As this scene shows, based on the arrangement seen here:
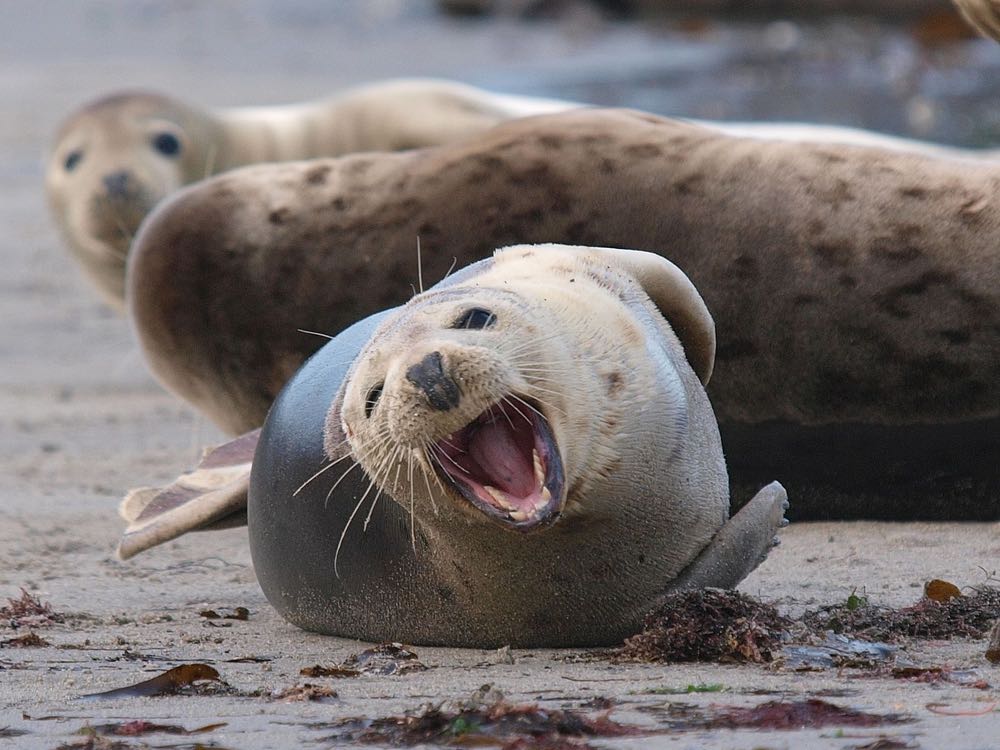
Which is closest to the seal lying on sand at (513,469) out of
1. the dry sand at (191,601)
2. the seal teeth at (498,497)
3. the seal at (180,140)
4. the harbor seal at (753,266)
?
the seal teeth at (498,497)

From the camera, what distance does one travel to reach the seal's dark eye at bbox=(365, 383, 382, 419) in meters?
3.45

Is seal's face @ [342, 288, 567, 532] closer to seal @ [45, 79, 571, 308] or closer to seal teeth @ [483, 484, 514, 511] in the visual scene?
seal teeth @ [483, 484, 514, 511]

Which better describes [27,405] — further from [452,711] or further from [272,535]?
[452,711]

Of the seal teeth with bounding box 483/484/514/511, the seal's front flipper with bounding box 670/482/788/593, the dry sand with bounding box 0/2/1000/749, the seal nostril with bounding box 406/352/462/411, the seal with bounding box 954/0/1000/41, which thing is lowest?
the dry sand with bounding box 0/2/1000/749

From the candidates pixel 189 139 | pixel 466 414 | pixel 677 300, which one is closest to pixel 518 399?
pixel 466 414

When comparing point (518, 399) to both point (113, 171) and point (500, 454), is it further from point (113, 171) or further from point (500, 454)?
point (113, 171)

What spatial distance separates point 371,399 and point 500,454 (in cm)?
27

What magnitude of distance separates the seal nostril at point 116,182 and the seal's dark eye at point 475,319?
489 cm

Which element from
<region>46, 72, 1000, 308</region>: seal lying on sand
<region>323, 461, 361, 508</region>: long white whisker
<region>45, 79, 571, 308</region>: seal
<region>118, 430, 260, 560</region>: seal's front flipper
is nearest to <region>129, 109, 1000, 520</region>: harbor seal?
<region>118, 430, 260, 560</region>: seal's front flipper

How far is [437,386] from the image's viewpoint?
10.6ft

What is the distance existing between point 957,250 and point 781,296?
0.43 m

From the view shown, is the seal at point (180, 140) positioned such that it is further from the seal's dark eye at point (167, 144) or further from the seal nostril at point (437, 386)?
the seal nostril at point (437, 386)

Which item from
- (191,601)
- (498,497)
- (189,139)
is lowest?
(191,601)

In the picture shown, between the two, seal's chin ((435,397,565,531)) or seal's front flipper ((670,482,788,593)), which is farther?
seal's front flipper ((670,482,788,593))
